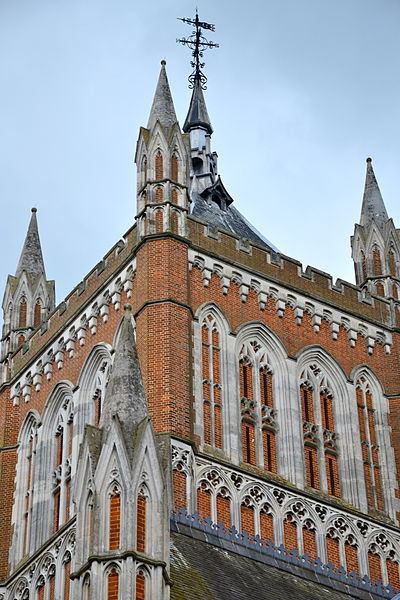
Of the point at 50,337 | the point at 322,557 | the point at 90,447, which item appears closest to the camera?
the point at 90,447

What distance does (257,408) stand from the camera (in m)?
42.4

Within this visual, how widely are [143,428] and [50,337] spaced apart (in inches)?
470

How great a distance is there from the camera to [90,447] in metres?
34.5

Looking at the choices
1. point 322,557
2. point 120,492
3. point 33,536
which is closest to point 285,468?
point 322,557

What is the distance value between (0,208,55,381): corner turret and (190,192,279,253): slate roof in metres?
4.40

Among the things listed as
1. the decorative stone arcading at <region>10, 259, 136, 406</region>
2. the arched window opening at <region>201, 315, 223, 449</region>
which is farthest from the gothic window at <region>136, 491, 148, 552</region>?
the decorative stone arcading at <region>10, 259, 136, 406</region>

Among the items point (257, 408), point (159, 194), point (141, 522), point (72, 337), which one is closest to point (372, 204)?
point (159, 194)

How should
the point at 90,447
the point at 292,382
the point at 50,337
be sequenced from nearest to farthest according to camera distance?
1. the point at 90,447
2. the point at 292,382
3. the point at 50,337

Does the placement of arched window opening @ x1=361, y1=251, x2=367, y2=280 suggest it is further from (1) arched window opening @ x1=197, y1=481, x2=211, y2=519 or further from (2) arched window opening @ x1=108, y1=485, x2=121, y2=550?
(2) arched window opening @ x1=108, y1=485, x2=121, y2=550

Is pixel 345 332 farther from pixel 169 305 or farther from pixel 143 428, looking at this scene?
pixel 143 428

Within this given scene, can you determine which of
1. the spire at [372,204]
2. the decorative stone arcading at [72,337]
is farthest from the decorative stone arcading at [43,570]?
the spire at [372,204]

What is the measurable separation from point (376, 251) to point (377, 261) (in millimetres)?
281

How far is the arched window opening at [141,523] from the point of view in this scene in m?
33.0

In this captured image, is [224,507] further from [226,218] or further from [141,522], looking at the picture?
[226,218]
